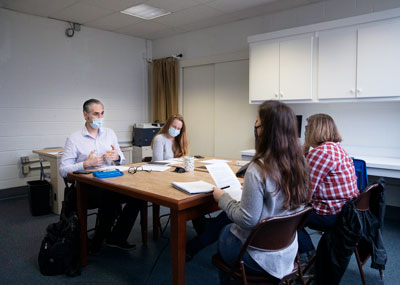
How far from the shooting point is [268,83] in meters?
3.79

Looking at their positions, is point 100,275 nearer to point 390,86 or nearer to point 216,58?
point 390,86

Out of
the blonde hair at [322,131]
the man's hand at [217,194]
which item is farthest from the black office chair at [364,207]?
the man's hand at [217,194]

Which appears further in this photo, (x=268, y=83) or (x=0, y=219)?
(x=268, y=83)

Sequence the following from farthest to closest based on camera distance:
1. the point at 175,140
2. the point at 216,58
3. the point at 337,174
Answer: the point at 216,58, the point at 175,140, the point at 337,174

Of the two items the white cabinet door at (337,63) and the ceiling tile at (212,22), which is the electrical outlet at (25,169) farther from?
the white cabinet door at (337,63)

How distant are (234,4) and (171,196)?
3.16 meters

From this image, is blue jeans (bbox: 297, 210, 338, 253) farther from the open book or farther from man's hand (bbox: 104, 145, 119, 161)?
man's hand (bbox: 104, 145, 119, 161)

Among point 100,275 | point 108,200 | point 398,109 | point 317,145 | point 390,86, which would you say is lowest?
point 100,275

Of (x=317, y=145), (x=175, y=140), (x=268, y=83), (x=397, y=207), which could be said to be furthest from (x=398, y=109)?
(x=175, y=140)

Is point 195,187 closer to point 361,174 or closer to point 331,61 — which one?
point 361,174

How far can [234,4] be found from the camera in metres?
3.91

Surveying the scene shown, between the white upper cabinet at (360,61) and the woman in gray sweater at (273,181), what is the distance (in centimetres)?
223

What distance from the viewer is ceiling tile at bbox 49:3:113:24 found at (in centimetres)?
403

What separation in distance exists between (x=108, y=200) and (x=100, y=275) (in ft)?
1.80
